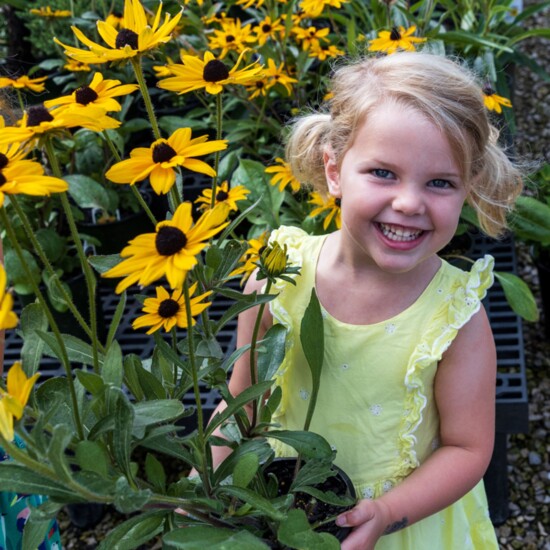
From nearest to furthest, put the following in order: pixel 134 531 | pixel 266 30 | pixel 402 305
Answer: pixel 134 531, pixel 402 305, pixel 266 30

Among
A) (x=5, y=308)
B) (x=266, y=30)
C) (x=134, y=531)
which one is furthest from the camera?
(x=266, y=30)

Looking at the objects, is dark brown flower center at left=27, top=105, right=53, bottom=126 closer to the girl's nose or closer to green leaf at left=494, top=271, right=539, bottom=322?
the girl's nose

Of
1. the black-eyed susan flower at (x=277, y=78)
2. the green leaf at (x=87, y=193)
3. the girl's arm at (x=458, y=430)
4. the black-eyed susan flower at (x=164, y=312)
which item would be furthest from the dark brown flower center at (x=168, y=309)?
the green leaf at (x=87, y=193)

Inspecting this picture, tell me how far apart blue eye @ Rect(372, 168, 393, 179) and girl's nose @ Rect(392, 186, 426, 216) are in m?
0.03

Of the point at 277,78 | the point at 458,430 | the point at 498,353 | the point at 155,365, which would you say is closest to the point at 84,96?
the point at 155,365

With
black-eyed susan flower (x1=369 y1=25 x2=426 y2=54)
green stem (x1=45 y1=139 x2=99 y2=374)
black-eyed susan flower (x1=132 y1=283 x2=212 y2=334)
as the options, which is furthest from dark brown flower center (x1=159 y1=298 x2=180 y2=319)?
black-eyed susan flower (x1=369 y1=25 x2=426 y2=54)

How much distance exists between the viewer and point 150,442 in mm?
720

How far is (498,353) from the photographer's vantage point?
5.82 ft

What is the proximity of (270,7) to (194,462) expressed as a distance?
4.80 feet

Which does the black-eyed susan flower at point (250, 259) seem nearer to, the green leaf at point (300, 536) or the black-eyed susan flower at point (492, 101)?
A: the green leaf at point (300, 536)

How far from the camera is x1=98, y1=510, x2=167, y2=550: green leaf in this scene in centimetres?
70

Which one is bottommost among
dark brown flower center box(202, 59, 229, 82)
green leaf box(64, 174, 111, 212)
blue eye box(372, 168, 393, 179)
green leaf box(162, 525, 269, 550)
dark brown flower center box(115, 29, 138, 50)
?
green leaf box(64, 174, 111, 212)

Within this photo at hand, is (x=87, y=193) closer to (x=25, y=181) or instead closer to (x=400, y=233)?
(x=400, y=233)

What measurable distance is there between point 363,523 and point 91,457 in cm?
37
